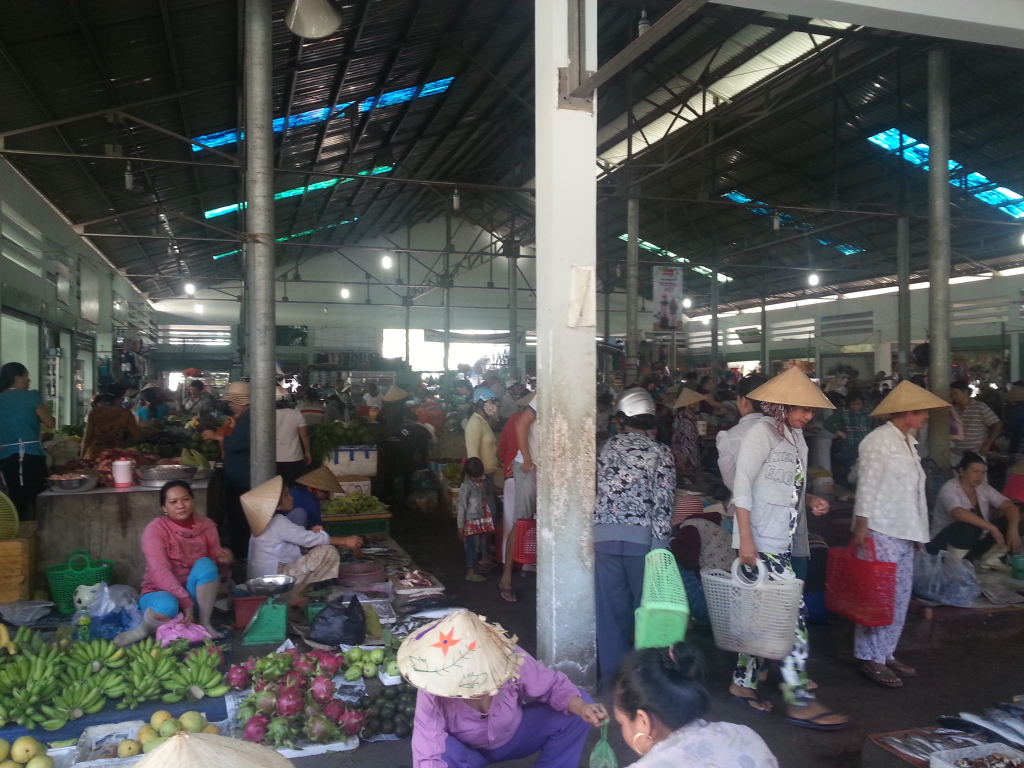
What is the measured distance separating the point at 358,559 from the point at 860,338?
17739 millimetres

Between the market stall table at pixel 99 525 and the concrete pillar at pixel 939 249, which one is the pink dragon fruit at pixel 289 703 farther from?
the concrete pillar at pixel 939 249

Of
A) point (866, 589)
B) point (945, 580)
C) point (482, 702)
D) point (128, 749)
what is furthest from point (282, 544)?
point (945, 580)

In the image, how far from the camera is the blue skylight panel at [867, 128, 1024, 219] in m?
13.1

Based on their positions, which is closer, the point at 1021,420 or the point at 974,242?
the point at 1021,420

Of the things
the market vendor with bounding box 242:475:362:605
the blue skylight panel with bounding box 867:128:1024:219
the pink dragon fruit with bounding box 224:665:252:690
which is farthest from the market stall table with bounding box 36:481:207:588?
the blue skylight panel with bounding box 867:128:1024:219

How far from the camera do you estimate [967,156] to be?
510 inches

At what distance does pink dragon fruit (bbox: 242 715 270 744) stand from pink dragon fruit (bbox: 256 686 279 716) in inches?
2.6

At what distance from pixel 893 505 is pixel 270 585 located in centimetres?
356

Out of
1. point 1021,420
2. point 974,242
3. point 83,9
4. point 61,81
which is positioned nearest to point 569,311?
point 83,9

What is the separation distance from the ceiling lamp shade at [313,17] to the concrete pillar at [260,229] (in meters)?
0.78

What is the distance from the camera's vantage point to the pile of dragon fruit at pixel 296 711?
10.4ft

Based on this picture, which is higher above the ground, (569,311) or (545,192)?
(545,192)

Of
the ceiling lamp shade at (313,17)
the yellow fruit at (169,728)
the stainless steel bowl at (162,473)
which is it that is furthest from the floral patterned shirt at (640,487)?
the ceiling lamp shade at (313,17)

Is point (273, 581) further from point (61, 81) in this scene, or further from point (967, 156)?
point (967, 156)
